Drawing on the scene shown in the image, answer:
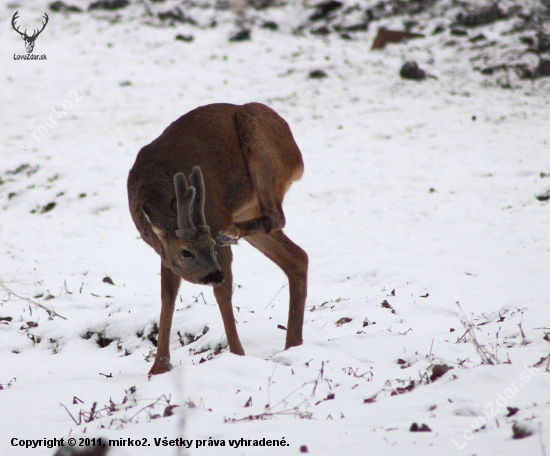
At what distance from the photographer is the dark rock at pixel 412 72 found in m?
16.6

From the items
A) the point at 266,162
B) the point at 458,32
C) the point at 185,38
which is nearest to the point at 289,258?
the point at 266,162

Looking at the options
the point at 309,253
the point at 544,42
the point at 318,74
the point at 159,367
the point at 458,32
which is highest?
the point at 544,42

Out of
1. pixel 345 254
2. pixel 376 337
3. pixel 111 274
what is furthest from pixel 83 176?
pixel 376 337

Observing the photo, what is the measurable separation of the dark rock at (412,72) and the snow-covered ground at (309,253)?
325 millimetres

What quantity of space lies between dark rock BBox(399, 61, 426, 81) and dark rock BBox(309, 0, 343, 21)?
6504 mm

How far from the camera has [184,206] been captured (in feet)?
13.3

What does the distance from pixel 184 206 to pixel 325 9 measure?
64.9 ft

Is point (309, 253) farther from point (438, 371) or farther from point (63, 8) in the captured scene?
point (63, 8)

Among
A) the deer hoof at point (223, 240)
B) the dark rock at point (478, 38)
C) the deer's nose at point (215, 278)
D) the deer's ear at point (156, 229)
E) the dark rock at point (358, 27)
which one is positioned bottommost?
the dark rock at point (358, 27)

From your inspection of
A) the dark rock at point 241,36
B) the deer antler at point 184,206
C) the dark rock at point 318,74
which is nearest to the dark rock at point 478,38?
the dark rock at point 318,74

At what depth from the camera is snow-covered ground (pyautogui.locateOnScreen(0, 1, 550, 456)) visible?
10.5ft

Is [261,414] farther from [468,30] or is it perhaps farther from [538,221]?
[468,30]

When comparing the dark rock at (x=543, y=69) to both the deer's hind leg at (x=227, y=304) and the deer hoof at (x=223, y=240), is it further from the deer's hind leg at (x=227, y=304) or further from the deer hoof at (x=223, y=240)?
the deer hoof at (x=223, y=240)

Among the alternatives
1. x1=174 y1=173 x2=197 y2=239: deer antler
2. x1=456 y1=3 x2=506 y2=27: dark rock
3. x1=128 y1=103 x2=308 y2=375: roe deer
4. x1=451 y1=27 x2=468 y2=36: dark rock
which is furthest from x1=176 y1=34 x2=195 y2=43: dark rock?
x1=174 y1=173 x2=197 y2=239: deer antler
